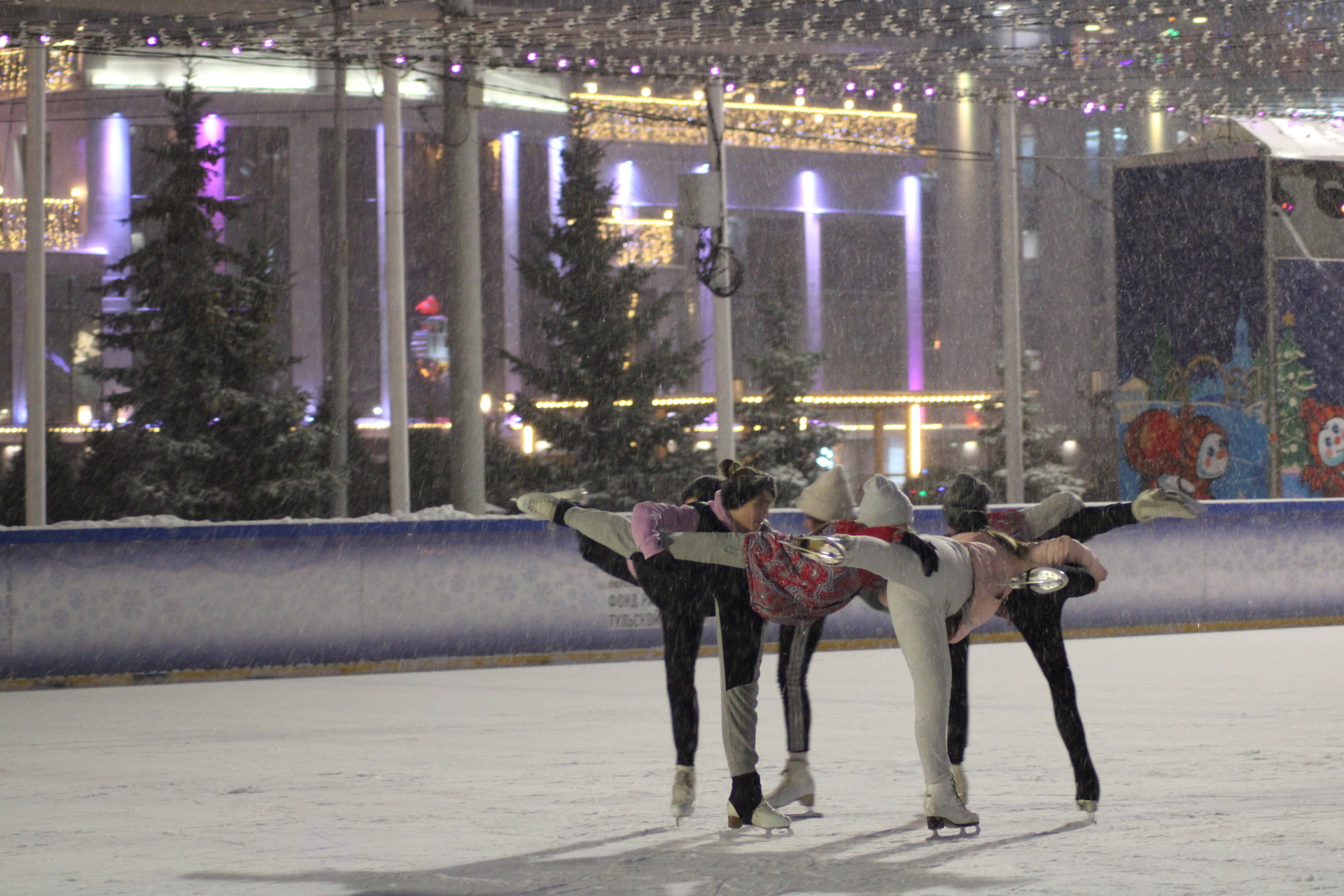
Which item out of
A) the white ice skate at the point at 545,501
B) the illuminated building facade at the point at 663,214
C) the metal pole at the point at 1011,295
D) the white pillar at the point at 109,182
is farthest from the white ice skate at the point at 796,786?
the white pillar at the point at 109,182

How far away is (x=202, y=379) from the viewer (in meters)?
27.3

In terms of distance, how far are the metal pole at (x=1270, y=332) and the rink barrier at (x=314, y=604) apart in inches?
331

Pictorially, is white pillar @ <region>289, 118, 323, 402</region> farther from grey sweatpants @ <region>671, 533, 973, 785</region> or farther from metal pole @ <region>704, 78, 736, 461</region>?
grey sweatpants @ <region>671, 533, 973, 785</region>

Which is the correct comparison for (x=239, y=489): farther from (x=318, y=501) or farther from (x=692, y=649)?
(x=692, y=649)

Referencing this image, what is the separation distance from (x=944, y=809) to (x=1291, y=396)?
62.6 ft

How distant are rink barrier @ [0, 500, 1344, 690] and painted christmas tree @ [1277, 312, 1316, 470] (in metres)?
9.03

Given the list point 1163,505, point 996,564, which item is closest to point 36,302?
point 996,564

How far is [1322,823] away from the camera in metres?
6.27

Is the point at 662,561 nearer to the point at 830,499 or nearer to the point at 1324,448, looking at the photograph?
the point at 830,499

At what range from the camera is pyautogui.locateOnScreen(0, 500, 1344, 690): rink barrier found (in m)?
13.2

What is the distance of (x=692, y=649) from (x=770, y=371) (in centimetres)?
2474

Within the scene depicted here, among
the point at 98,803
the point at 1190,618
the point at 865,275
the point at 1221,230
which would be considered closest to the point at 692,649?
the point at 98,803

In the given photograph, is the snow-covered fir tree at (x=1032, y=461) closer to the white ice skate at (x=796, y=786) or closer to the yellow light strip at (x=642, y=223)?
the yellow light strip at (x=642, y=223)

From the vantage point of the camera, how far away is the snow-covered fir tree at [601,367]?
96.1 feet
